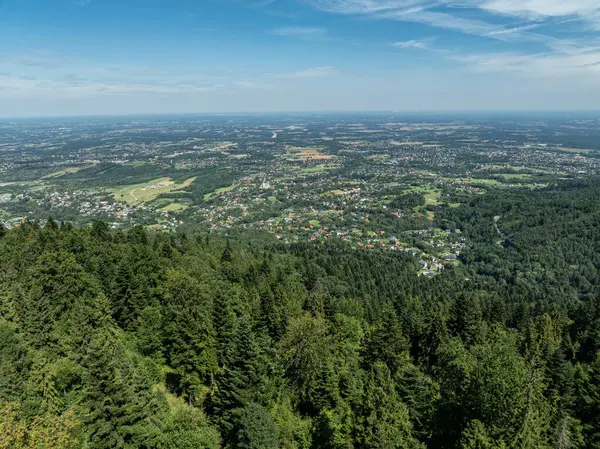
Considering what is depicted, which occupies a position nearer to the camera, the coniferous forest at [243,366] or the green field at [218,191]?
the coniferous forest at [243,366]

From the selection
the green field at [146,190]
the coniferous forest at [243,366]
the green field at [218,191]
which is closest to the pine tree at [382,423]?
the coniferous forest at [243,366]

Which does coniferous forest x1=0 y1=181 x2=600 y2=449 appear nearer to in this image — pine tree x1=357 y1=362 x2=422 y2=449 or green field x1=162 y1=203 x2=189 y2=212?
pine tree x1=357 y1=362 x2=422 y2=449

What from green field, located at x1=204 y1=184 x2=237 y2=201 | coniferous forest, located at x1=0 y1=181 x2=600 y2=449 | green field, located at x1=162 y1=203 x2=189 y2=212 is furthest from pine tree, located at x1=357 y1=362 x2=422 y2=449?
green field, located at x1=204 y1=184 x2=237 y2=201

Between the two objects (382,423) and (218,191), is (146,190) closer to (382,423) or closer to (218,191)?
(218,191)

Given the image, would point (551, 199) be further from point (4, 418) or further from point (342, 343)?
point (4, 418)

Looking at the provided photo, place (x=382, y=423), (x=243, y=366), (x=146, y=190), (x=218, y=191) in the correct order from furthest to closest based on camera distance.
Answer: (x=218, y=191), (x=146, y=190), (x=243, y=366), (x=382, y=423)

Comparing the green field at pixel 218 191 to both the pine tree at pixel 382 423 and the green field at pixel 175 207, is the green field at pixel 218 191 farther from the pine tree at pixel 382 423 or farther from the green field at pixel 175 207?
the pine tree at pixel 382 423

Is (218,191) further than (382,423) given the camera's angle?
Yes

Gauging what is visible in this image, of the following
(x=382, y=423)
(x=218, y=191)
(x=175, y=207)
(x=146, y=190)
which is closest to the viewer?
(x=382, y=423)

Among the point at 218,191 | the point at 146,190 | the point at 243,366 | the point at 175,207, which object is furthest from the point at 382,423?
the point at 146,190
